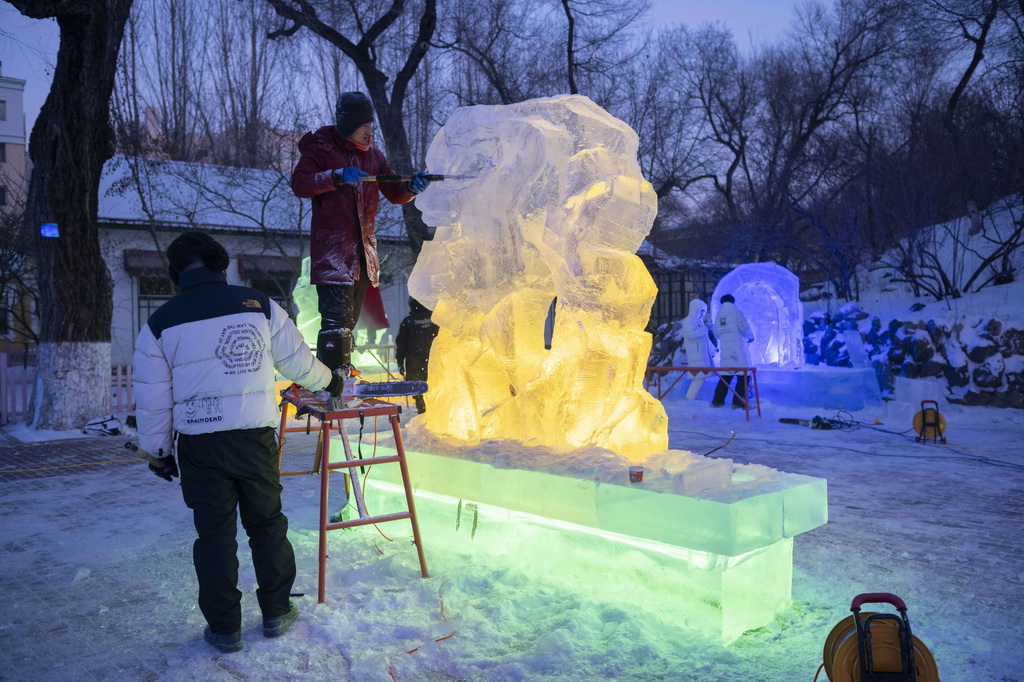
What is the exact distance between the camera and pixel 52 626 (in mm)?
3582

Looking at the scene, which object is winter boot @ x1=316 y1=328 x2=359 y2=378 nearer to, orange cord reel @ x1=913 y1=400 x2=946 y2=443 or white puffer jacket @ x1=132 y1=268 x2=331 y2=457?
white puffer jacket @ x1=132 y1=268 x2=331 y2=457

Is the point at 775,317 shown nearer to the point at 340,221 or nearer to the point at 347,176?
the point at 340,221

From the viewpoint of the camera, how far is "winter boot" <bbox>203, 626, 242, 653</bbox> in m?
3.25

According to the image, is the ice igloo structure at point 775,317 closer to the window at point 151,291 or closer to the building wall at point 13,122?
the window at point 151,291

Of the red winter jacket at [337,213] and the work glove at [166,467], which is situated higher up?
the red winter jacket at [337,213]

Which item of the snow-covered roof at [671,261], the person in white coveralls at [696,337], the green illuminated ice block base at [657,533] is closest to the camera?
the green illuminated ice block base at [657,533]

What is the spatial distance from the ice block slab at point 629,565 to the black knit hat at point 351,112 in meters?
2.26

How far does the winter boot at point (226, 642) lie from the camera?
3248 mm

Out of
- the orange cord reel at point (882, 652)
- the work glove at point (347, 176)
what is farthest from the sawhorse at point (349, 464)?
the orange cord reel at point (882, 652)

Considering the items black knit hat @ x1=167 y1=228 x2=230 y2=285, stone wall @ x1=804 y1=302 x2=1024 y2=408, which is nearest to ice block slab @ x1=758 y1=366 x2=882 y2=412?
stone wall @ x1=804 y1=302 x2=1024 y2=408

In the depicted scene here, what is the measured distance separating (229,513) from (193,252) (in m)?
1.17

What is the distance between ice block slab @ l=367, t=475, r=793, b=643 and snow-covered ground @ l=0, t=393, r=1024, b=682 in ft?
0.20

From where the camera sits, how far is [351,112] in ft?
14.8

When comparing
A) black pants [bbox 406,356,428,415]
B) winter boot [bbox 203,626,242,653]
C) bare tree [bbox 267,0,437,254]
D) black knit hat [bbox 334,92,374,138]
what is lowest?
winter boot [bbox 203,626,242,653]
